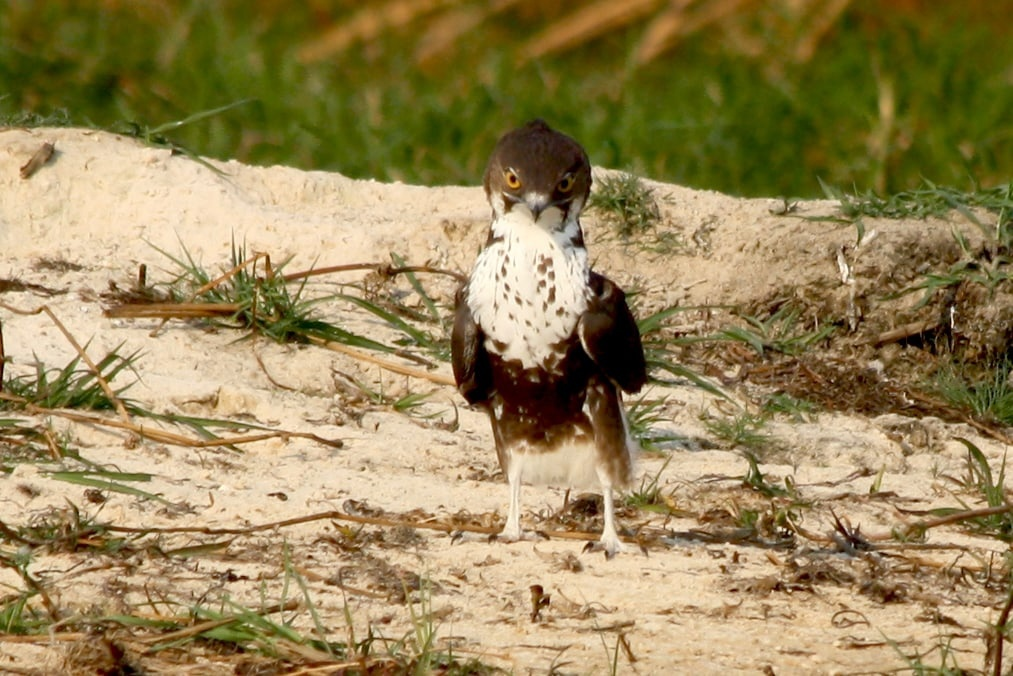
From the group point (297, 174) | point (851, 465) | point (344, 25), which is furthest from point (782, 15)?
point (851, 465)

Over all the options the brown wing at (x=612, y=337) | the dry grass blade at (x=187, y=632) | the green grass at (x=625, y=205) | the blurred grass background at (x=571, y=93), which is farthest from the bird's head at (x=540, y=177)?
the blurred grass background at (x=571, y=93)

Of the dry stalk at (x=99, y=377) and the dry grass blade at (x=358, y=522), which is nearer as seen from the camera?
the dry grass blade at (x=358, y=522)

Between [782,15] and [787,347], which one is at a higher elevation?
[782,15]

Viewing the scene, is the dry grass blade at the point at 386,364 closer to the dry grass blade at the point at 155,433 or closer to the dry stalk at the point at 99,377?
the dry grass blade at the point at 155,433

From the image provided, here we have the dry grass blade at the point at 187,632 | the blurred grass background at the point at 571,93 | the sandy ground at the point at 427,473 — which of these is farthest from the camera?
the blurred grass background at the point at 571,93

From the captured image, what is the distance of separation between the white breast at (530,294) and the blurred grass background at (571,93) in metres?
3.30

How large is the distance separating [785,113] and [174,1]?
384cm

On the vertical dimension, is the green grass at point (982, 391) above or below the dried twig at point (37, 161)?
below

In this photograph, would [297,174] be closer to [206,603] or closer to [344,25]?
[206,603]

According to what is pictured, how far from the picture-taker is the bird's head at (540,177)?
15.6 feet

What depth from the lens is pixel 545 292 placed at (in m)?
4.77

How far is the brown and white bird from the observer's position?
4777 mm

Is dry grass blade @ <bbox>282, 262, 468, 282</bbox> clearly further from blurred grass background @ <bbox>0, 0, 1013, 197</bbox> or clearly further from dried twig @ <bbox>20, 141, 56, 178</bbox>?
blurred grass background @ <bbox>0, 0, 1013, 197</bbox>

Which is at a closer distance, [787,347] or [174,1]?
[787,347]
